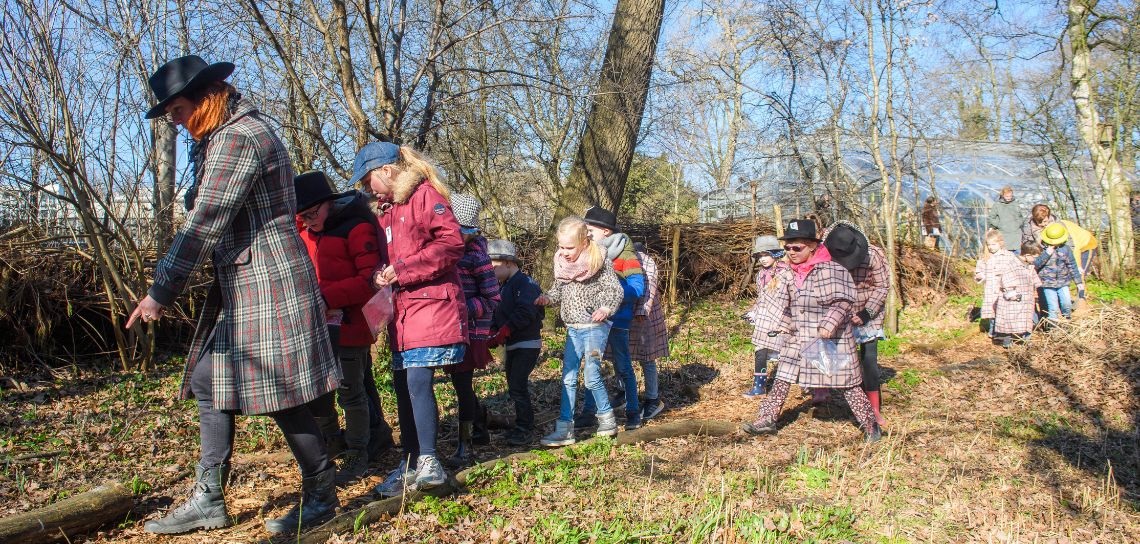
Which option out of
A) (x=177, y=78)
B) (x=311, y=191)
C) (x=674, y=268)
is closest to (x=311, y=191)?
(x=311, y=191)

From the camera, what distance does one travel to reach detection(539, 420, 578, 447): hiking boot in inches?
202

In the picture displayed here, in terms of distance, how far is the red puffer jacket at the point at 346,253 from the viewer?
4.28 metres

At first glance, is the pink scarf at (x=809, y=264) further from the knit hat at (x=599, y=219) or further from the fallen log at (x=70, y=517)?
the fallen log at (x=70, y=517)

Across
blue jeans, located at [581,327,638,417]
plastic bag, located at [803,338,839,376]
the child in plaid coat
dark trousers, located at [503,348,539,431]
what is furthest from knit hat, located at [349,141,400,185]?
the child in plaid coat

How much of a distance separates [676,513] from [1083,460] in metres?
3.45

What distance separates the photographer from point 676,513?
381cm

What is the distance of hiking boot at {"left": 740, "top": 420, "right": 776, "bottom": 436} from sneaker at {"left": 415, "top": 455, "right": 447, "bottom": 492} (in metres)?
2.68

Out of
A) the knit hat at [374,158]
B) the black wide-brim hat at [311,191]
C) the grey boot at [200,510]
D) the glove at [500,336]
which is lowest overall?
the grey boot at [200,510]

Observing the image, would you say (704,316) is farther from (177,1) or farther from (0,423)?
(0,423)

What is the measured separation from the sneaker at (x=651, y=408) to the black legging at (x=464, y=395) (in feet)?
6.34

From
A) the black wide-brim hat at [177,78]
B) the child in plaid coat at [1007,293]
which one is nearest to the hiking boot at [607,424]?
the black wide-brim hat at [177,78]

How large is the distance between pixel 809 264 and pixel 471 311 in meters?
2.46

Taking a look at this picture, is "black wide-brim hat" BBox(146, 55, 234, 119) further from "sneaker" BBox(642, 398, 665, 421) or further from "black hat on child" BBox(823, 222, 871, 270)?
"black hat on child" BBox(823, 222, 871, 270)

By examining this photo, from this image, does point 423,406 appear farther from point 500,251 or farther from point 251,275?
point 500,251
